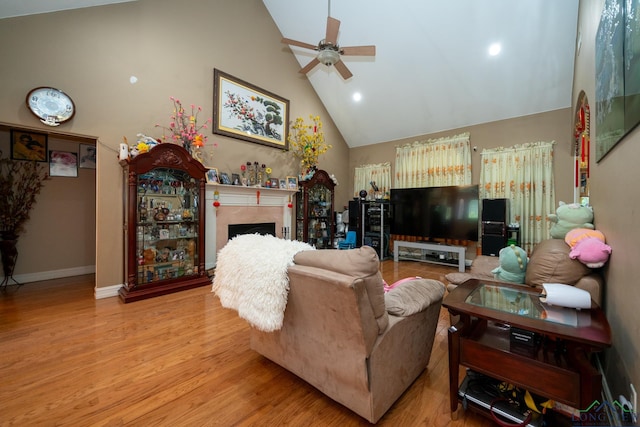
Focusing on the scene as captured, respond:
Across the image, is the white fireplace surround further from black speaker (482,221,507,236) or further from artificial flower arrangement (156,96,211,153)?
black speaker (482,221,507,236)

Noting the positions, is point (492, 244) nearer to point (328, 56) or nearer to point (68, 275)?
point (328, 56)

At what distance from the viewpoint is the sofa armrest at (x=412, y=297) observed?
135 centimetres

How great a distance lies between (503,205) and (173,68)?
5331mm

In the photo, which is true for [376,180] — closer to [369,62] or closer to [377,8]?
[369,62]

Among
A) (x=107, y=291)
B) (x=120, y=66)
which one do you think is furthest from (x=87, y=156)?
(x=107, y=291)

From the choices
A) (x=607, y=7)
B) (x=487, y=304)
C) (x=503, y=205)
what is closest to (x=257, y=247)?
(x=487, y=304)

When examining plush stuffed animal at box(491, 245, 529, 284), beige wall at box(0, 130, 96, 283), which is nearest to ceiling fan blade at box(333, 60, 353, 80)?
plush stuffed animal at box(491, 245, 529, 284)

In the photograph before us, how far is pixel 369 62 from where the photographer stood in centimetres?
445

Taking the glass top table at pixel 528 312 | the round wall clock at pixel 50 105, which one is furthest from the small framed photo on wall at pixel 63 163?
the glass top table at pixel 528 312

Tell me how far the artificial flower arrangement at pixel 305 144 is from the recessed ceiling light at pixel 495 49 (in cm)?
285

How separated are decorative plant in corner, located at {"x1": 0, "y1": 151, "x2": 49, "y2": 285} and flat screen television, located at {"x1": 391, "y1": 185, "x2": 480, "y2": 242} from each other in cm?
580

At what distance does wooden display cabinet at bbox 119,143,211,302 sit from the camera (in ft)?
9.65

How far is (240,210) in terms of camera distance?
13.8ft

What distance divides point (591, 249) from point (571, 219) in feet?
1.94
